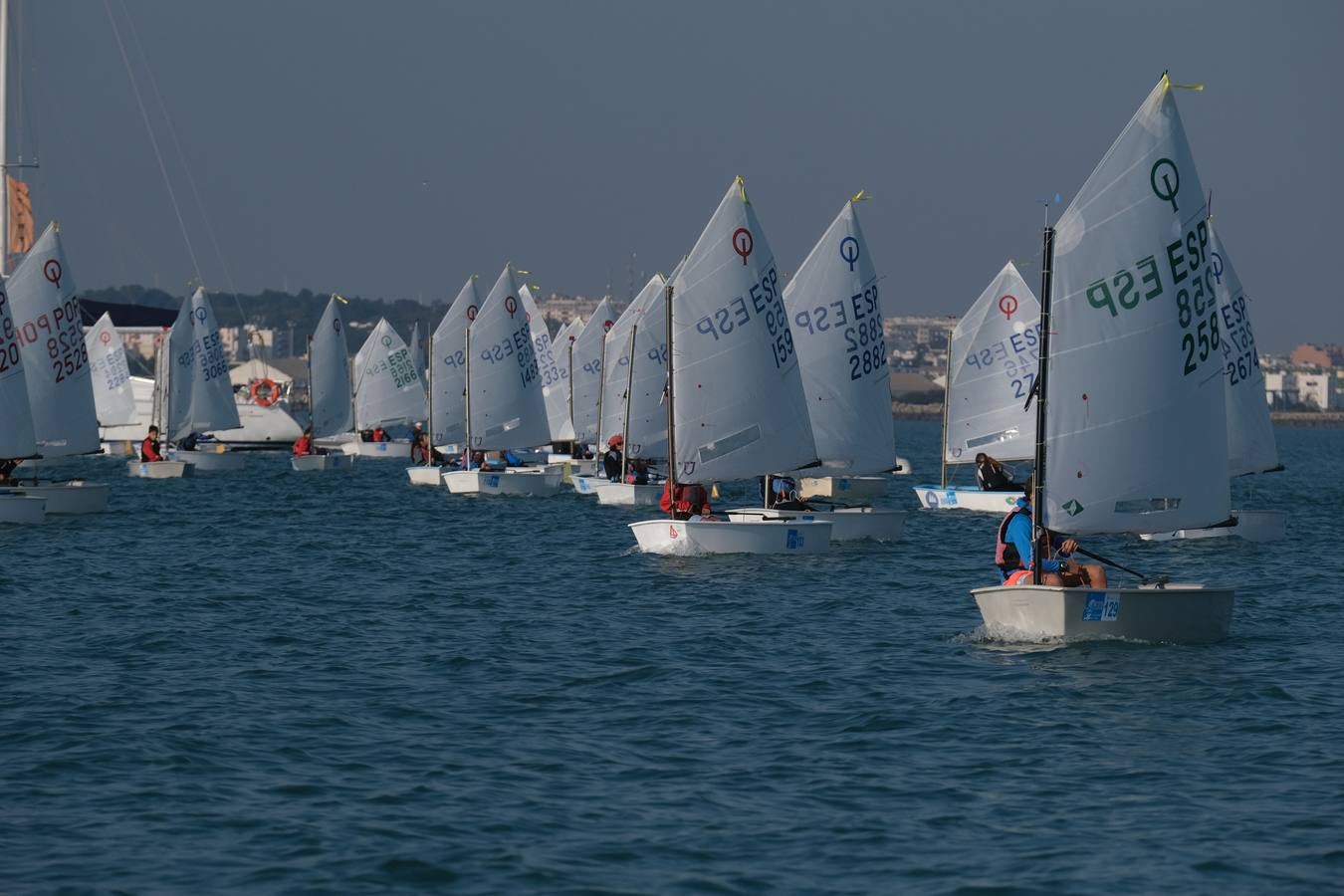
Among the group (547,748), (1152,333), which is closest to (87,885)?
(547,748)

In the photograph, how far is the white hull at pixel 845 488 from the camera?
5503 cm

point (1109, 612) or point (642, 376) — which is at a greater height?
point (642, 376)

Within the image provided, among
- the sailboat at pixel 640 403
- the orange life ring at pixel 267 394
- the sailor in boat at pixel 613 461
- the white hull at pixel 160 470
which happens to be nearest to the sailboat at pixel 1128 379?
the sailboat at pixel 640 403

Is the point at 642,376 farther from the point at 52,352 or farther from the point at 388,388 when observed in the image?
the point at 388,388

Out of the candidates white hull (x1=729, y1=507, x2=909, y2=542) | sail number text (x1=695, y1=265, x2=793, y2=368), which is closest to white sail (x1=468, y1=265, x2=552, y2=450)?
white hull (x1=729, y1=507, x2=909, y2=542)

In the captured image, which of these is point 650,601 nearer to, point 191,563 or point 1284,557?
point 191,563

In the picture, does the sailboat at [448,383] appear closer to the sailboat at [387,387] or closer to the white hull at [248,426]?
the sailboat at [387,387]

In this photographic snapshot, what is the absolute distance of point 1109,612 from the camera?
22906 mm

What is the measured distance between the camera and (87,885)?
520 inches

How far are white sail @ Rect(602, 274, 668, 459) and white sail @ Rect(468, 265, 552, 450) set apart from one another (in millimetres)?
3061

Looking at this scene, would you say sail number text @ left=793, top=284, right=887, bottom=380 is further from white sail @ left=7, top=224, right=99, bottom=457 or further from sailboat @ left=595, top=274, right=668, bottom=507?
white sail @ left=7, top=224, right=99, bottom=457

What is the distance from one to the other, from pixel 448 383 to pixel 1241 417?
28451 mm

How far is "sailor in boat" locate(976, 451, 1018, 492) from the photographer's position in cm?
4866

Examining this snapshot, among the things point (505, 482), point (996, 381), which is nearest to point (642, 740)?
point (996, 381)
